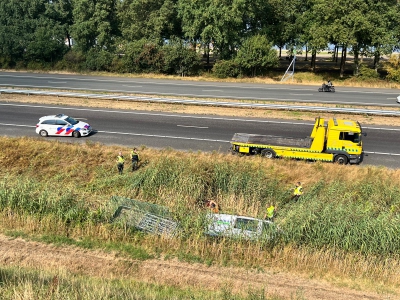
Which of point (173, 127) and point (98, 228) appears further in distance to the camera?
point (173, 127)

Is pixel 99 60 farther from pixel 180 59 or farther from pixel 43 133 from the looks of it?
pixel 43 133

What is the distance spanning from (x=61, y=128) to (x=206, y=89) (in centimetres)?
1820

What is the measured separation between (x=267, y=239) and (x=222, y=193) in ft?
13.8

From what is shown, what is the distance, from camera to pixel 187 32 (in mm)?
43469

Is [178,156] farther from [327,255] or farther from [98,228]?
[327,255]

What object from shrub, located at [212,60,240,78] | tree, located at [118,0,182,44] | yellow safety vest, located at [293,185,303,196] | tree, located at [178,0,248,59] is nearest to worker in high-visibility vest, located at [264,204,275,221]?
yellow safety vest, located at [293,185,303,196]

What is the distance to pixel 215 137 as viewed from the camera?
2202cm

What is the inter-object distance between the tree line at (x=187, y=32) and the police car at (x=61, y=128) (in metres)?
24.1

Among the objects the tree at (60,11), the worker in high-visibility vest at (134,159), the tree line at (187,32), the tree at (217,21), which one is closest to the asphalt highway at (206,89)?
the tree line at (187,32)

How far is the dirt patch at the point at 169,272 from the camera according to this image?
10.5 m

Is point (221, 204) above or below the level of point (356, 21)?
below

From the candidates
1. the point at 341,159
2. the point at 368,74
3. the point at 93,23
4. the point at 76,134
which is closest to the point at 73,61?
the point at 93,23

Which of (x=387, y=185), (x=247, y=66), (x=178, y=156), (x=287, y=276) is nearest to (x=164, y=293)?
(x=287, y=276)

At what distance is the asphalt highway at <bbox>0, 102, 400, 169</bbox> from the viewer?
67.5 feet
